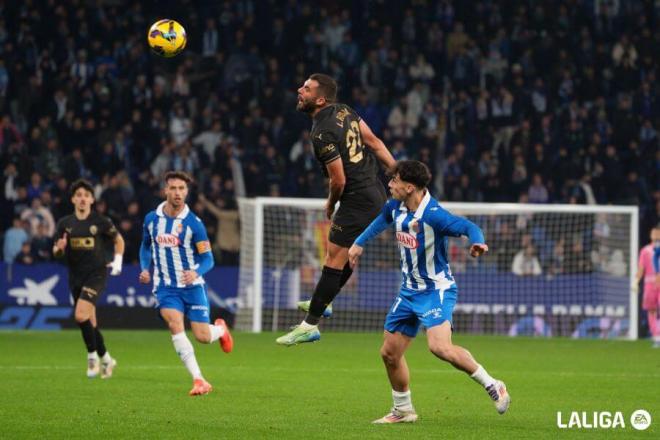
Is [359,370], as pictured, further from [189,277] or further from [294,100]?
[294,100]

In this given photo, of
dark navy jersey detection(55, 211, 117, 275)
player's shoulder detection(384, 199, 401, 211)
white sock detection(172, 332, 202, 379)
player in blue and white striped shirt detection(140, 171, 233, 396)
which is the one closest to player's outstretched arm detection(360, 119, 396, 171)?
player's shoulder detection(384, 199, 401, 211)

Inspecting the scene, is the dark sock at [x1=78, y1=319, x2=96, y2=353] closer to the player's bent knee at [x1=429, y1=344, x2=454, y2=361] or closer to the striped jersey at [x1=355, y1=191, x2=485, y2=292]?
the striped jersey at [x1=355, y1=191, x2=485, y2=292]

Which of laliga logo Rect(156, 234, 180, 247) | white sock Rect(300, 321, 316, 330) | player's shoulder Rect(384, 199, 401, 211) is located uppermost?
player's shoulder Rect(384, 199, 401, 211)

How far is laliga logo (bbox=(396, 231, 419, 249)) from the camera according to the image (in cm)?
941

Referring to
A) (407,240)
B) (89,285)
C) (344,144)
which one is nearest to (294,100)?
(89,285)

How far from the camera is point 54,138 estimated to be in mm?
24281

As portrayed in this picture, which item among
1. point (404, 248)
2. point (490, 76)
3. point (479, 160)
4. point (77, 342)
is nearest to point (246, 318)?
point (77, 342)

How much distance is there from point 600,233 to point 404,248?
1422 cm

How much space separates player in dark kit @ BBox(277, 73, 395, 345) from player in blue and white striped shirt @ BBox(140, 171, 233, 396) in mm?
2277

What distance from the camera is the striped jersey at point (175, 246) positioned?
12266 mm

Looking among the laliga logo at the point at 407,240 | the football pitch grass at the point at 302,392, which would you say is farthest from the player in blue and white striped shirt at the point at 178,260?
the laliga logo at the point at 407,240

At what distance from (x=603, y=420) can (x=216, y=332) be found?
4432 millimetres

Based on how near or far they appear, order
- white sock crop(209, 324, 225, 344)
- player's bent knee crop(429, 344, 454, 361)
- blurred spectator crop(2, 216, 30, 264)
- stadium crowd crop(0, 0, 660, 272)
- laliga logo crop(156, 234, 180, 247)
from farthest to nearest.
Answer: stadium crowd crop(0, 0, 660, 272), blurred spectator crop(2, 216, 30, 264), white sock crop(209, 324, 225, 344), laliga logo crop(156, 234, 180, 247), player's bent knee crop(429, 344, 454, 361)

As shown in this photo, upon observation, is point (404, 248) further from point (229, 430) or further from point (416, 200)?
point (229, 430)
